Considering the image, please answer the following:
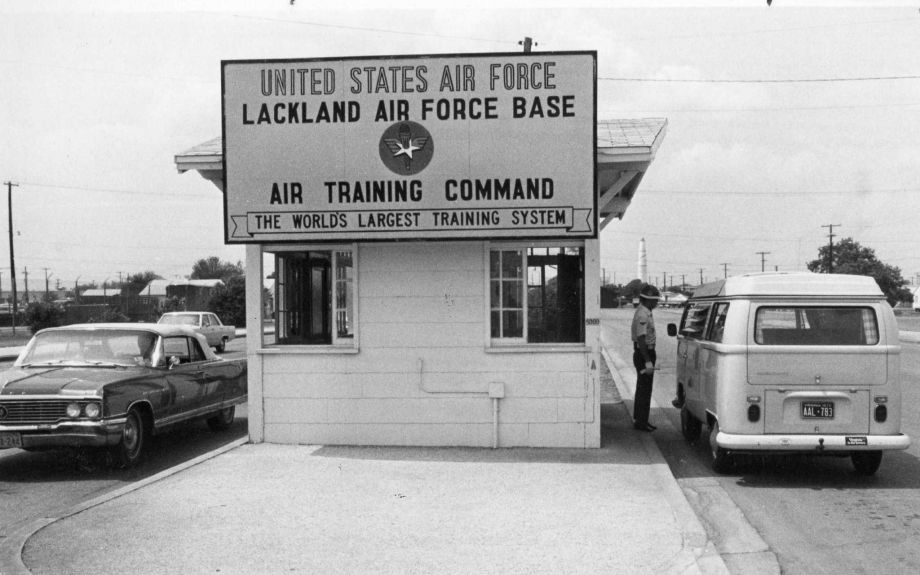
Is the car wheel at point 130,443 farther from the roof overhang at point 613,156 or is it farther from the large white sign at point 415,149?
the roof overhang at point 613,156

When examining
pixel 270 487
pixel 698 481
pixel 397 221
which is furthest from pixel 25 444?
pixel 698 481

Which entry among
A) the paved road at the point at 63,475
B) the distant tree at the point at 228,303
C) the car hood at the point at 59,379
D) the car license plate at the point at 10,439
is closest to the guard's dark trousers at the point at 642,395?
the paved road at the point at 63,475

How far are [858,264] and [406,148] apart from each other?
8809 cm

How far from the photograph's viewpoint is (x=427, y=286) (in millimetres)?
9531

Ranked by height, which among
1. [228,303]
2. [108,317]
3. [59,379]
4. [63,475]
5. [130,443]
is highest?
[59,379]

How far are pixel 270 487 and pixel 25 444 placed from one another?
115 inches

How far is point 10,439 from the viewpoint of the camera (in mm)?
8578

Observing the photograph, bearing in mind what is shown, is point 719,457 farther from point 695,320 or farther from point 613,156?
point 613,156

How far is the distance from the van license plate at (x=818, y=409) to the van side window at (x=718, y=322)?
1062 mm

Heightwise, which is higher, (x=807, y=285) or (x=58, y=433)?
(x=807, y=285)

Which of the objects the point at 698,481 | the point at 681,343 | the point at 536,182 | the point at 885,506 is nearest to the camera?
the point at 885,506

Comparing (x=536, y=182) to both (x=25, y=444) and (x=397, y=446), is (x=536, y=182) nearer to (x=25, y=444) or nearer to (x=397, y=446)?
(x=397, y=446)

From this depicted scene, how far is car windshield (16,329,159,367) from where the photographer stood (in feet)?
32.2

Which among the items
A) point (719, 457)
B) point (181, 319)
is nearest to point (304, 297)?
point (719, 457)
